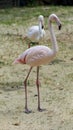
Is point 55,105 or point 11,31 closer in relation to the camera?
point 55,105

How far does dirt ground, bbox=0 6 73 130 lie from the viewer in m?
5.46

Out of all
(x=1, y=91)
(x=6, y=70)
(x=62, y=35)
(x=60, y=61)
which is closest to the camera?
(x=1, y=91)

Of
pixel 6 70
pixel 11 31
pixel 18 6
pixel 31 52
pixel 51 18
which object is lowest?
pixel 18 6

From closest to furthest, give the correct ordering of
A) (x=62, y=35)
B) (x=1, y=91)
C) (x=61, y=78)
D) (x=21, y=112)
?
(x=21, y=112) < (x=1, y=91) < (x=61, y=78) < (x=62, y=35)

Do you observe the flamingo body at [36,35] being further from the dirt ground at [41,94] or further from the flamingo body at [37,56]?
the flamingo body at [37,56]

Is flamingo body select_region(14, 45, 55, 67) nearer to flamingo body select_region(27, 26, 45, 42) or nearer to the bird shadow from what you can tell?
the bird shadow

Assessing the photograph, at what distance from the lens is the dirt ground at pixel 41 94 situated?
215 inches

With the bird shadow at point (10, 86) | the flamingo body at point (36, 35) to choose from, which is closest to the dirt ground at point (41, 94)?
the bird shadow at point (10, 86)

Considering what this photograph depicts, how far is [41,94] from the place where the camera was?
22.0 ft

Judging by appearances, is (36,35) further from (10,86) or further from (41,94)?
(41,94)

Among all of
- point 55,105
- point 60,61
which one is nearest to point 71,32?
point 60,61

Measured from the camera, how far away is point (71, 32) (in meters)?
12.4

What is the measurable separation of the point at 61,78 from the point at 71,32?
488cm

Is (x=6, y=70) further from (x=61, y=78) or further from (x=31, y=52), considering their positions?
(x=31, y=52)
